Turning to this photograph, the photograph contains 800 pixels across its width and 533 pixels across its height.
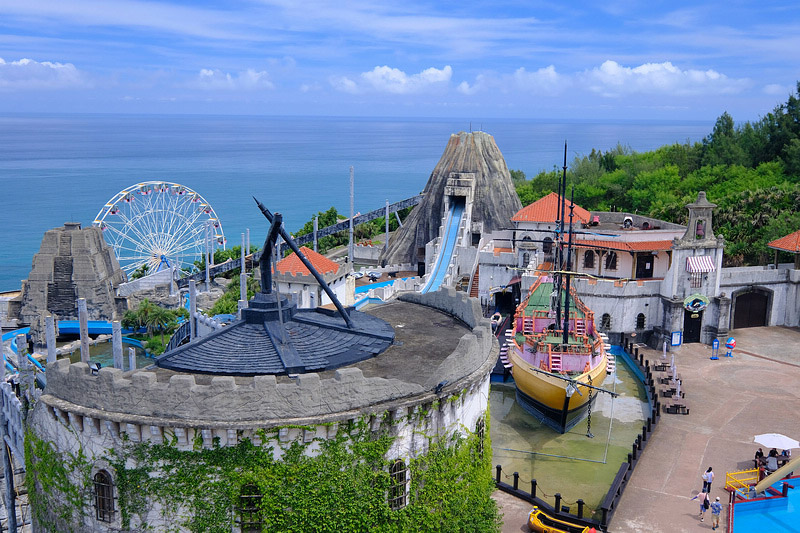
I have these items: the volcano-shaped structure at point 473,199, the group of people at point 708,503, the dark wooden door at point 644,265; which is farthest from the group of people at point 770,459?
the volcano-shaped structure at point 473,199

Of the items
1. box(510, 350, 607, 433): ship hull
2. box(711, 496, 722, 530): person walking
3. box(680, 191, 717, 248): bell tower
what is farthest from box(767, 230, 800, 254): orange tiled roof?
box(711, 496, 722, 530): person walking

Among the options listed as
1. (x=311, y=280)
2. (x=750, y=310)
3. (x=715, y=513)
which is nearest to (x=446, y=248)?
(x=311, y=280)

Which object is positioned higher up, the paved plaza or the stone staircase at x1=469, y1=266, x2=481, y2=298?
the stone staircase at x1=469, y1=266, x2=481, y2=298

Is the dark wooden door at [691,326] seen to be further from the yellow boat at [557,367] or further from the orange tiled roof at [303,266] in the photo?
the orange tiled roof at [303,266]

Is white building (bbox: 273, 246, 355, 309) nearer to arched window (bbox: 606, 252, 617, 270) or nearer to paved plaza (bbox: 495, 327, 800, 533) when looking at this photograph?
paved plaza (bbox: 495, 327, 800, 533)

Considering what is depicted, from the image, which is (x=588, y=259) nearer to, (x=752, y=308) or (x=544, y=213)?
(x=544, y=213)

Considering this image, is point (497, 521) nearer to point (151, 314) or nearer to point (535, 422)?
point (535, 422)
